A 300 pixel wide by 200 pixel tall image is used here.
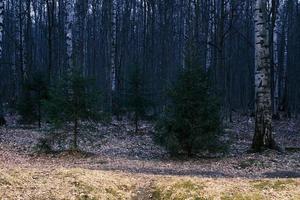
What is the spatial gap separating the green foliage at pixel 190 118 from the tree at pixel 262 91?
151 cm

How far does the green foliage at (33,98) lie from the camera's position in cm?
2159

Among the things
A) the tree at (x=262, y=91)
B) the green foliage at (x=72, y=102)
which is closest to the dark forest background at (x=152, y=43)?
the tree at (x=262, y=91)

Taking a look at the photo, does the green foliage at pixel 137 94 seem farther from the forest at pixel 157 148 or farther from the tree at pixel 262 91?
the tree at pixel 262 91

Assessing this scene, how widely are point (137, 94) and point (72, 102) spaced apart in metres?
6.63

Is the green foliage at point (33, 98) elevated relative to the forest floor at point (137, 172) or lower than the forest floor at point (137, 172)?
elevated

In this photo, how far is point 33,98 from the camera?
22094 millimetres

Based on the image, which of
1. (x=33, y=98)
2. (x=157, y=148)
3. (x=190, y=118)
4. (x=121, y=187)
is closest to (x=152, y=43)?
(x=33, y=98)

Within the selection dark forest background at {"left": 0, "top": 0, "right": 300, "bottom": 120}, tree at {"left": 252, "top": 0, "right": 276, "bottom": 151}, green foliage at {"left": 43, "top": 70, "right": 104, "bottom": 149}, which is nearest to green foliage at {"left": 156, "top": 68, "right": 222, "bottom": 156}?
tree at {"left": 252, "top": 0, "right": 276, "bottom": 151}

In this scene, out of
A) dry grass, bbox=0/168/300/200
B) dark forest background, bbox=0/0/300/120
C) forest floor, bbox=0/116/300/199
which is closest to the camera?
dry grass, bbox=0/168/300/200

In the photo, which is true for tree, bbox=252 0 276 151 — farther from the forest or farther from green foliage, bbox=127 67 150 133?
green foliage, bbox=127 67 150 133

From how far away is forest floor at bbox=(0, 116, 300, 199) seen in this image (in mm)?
8312

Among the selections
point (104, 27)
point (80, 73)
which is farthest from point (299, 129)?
point (104, 27)

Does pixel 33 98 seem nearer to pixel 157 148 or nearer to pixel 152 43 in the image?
pixel 157 148

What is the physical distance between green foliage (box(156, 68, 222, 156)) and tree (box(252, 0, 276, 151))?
151cm
